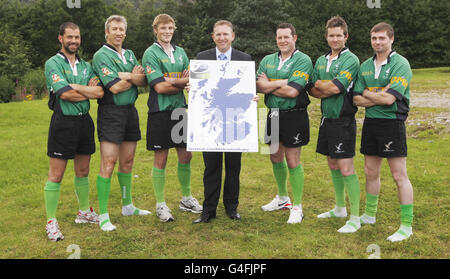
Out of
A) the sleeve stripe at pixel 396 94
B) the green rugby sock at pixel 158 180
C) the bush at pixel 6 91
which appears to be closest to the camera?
the sleeve stripe at pixel 396 94

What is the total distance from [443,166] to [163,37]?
6.87 m

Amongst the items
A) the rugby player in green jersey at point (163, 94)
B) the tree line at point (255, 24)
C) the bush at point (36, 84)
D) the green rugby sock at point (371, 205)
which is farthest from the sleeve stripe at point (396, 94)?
the tree line at point (255, 24)

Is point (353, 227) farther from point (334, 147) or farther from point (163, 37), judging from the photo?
point (163, 37)

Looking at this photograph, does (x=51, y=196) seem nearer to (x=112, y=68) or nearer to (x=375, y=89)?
(x=112, y=68)

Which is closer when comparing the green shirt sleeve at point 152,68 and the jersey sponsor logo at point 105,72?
the jersey sponsor logo at point 105,72

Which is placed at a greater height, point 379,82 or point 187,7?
point 187,7

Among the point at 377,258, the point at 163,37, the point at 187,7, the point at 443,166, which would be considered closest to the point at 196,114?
the point at 163,37

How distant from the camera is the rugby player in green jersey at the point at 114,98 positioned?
17.3ft

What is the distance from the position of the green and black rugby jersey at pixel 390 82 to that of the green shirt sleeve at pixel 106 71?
3.20 metres

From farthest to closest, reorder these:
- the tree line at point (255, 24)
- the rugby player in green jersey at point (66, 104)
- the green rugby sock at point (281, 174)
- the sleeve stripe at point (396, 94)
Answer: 1. the tree line at point (255, 24)
2. the green rugby sock at point (281, 174)
3. the rugby player in green jersey at point (66, 104)
4. the sleeve stripe at point (396, 94)

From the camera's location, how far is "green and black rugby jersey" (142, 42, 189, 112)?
17.8ft

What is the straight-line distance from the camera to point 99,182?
5.59 meters

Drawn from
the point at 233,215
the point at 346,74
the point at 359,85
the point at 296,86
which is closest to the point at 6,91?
the point at 233,215

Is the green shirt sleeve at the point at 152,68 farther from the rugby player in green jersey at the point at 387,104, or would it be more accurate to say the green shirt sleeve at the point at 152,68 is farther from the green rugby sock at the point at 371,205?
the green rugby sock at the point at 371,205
